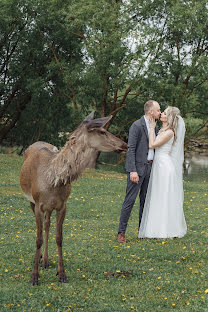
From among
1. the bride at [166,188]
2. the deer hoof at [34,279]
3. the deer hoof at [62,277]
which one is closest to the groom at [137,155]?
the bride at [166,188]

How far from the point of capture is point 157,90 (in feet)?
79.2

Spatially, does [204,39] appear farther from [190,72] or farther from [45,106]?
[45,106]

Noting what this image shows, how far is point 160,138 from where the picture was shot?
887cm

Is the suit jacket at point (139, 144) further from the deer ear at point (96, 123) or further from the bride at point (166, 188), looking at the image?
the deer ear at point (96, 123)

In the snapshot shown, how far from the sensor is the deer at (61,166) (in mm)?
6020

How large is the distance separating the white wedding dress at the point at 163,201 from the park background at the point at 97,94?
334 millimetres

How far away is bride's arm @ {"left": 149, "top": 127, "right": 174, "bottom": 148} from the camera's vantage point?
873 centimetres

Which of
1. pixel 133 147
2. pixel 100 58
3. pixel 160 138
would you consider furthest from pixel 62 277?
pixel 100 58

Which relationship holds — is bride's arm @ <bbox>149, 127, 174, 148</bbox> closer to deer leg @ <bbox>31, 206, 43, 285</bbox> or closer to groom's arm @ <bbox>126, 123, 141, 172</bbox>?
groom's arm @ <bbox>126, 123, 141, 172</bbox>

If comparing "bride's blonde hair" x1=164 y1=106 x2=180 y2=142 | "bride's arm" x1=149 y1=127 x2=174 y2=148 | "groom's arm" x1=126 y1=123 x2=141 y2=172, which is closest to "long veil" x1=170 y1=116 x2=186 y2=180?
"bride's blonde hair" x1=164 y1=106 x2=180 y2=142

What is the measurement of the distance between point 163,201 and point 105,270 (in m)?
2.53

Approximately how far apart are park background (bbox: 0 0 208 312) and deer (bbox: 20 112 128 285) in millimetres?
877

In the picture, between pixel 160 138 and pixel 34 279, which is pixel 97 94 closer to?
pixel 160 138

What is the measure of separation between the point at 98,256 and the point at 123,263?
0.66 meters
